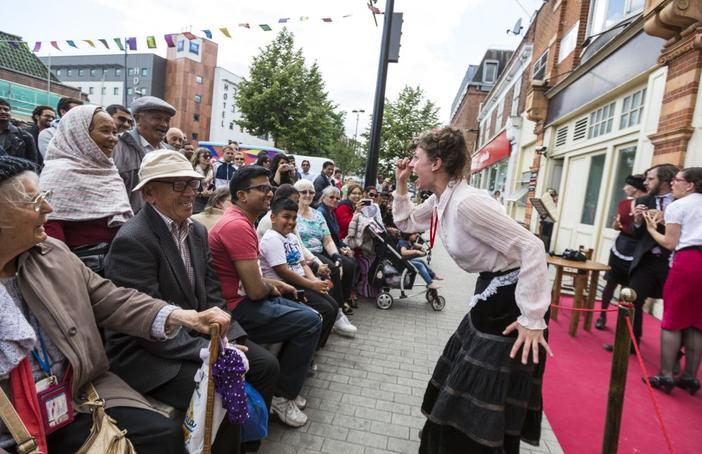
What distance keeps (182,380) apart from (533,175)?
1306 cm

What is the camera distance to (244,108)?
77.0 ft

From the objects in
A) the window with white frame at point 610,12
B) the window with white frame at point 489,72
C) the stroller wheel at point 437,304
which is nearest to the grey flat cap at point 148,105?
the stroller wheel at point 437,304

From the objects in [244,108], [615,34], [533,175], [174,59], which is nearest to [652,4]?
[615,34]

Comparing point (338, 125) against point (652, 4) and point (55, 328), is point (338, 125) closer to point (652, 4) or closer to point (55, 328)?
point (652, 4)

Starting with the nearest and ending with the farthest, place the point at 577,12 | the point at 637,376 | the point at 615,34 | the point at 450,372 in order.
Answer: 1. the point at 450,372
2. the point at 637,376
3. the point at 615,34
4. the point at 577,12

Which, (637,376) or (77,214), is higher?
(77,214)

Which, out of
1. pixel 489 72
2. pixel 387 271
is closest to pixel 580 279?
pixel 387 271

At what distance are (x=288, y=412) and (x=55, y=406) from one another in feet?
5.14

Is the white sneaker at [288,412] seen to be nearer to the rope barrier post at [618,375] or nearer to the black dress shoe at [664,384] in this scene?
the rope barrier post at [618,375]

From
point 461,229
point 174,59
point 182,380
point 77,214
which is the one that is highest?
point 174,59

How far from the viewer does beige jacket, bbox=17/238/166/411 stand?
152cm

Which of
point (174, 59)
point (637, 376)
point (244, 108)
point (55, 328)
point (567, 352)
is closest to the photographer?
point (55, 328)

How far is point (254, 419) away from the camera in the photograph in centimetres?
213

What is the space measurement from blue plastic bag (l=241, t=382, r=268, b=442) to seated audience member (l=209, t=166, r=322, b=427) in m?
0.63
